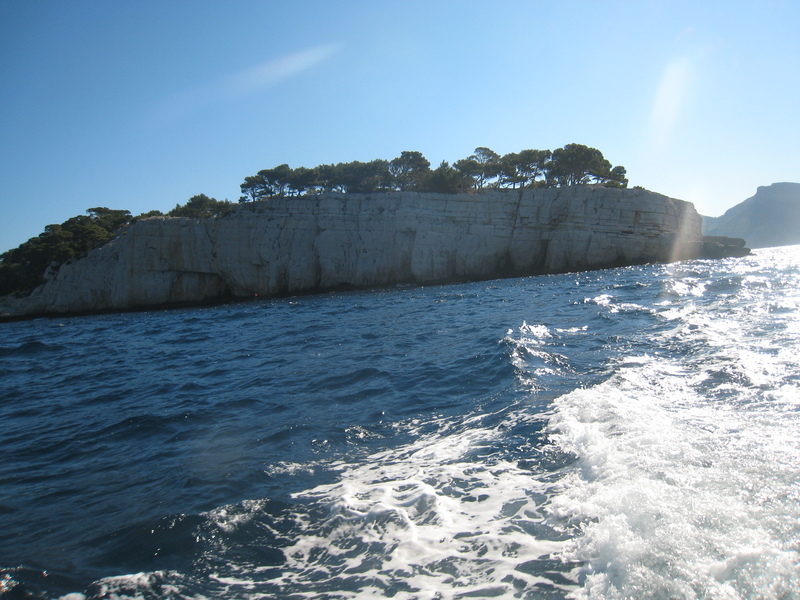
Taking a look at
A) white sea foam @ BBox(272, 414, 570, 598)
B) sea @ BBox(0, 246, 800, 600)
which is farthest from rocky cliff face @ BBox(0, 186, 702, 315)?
white sea foam @ BBox(272, 414, 570, 598)

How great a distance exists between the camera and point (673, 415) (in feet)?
19.6

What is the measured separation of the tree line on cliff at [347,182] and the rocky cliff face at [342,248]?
273 cm

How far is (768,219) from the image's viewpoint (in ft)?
493

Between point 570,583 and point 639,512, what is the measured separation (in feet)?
3.47

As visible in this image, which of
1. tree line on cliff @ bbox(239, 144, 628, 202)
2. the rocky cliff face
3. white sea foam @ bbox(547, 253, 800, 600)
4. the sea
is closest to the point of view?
white sea foam @ bbox(547, 253, 800, 600)

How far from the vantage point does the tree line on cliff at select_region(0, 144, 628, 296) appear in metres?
39.4

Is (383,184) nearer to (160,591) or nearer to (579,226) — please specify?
(579,226)

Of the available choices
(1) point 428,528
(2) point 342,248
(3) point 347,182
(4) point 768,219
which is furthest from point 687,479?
(4) point 768,219

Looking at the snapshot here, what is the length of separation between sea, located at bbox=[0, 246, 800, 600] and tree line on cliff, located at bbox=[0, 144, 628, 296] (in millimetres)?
33973

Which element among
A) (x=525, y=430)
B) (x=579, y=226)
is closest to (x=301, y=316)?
(x=525, y=430)

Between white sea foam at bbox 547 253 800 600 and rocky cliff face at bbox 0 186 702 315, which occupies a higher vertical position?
rocky cliff face at bbox 0 186 702 315

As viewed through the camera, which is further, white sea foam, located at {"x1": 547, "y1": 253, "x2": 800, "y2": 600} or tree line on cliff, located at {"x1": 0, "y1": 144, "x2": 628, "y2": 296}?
tree line on cliff, located at {"x1": 0, "y1": 144, "x2": 628, "y2": 296}

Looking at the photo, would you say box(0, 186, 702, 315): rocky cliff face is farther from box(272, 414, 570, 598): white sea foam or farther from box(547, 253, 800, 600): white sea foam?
box(272, 414, 570, 598): white sea foam

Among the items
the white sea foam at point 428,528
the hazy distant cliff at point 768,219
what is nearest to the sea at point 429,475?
the white sea foam at point 428,528
